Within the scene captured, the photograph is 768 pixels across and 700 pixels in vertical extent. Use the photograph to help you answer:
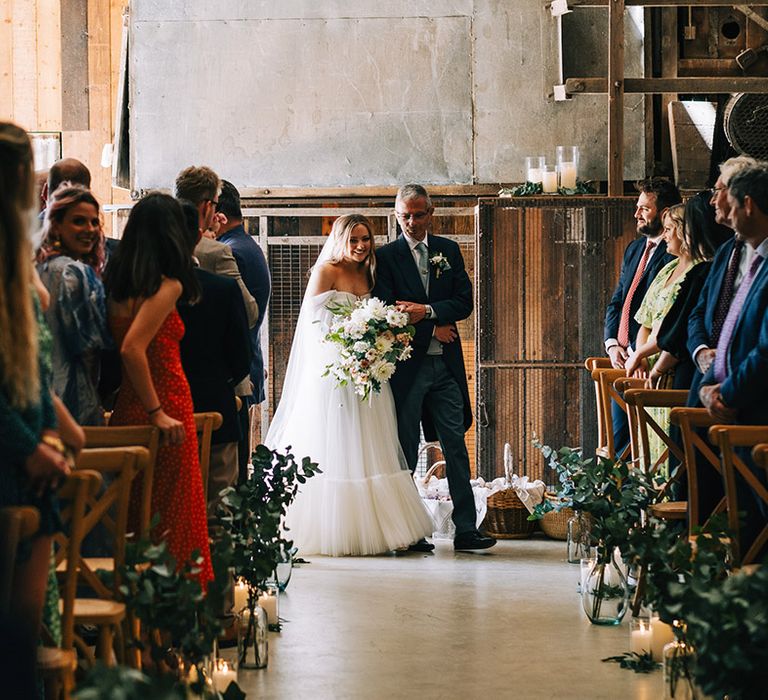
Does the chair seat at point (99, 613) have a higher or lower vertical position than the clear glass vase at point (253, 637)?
higher

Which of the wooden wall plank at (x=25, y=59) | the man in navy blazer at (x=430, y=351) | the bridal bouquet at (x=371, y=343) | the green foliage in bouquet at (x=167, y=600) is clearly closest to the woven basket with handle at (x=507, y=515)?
the man in navy blazer at (x=430, y=351)

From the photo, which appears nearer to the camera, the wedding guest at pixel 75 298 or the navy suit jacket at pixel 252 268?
the wedding guest at pixel 75 298

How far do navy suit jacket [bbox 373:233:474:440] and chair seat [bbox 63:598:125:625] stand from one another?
156 inches

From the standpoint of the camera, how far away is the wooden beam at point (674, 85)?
856 cm

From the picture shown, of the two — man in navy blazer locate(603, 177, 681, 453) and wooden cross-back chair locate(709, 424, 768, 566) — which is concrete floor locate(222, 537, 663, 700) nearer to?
wooden cross-back chair locate(709, 424, 768, 566)

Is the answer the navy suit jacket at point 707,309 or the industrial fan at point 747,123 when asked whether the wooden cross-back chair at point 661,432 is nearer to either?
the navy suit jacket at point 707,309

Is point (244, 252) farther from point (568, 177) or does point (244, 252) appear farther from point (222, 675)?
point (568, 177)

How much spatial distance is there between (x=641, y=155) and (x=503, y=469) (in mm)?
2437

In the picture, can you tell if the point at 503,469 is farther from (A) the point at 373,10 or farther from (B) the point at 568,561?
(A) the point at 373,10

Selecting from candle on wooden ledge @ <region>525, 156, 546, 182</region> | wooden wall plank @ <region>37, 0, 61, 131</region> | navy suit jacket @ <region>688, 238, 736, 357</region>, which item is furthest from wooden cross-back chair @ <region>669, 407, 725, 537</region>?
wooden wall plank @ <region>37, 0, 61, 131</region>

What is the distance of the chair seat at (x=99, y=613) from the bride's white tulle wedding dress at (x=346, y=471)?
3750 mm

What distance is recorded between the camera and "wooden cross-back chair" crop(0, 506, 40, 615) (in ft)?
8.45

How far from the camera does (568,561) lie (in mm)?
6984

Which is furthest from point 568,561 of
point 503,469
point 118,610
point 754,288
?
point 118,610
